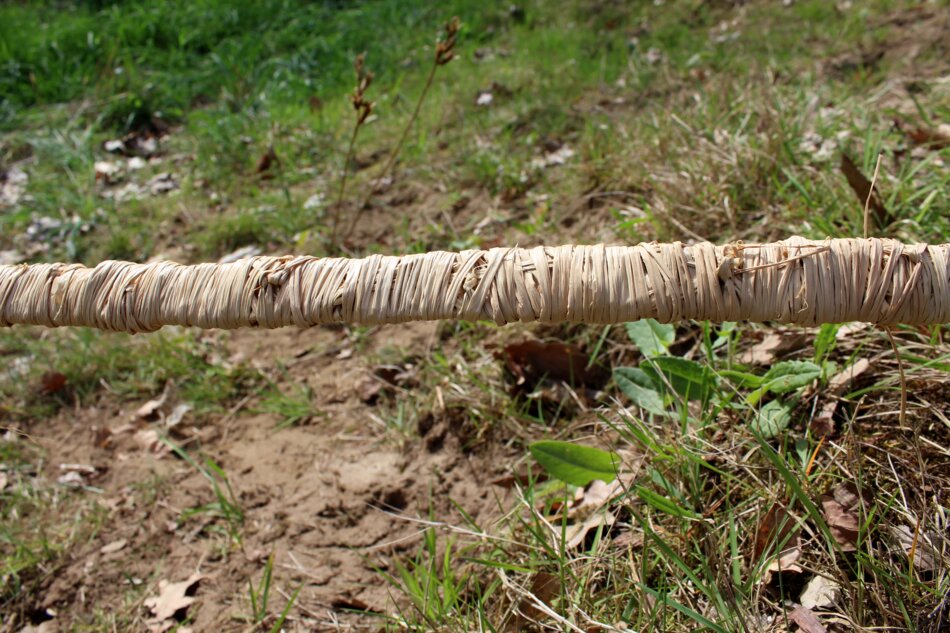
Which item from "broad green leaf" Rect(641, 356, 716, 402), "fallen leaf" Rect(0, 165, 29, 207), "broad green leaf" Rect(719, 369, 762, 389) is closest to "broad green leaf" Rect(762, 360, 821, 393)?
"broad green leaf" Rect(719, 369, 762, 389)

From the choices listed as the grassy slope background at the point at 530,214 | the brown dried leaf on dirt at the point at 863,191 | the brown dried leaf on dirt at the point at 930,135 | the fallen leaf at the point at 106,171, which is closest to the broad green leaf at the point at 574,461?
the grassy slope background at the point at 530,214

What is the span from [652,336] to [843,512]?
652 mm

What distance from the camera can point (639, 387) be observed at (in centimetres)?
172

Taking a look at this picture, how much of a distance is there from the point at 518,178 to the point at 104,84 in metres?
3.37

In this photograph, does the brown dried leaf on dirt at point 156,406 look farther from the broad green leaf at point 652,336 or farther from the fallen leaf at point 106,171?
the fallen leaf at point 106,171

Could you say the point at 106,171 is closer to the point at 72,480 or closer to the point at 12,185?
the point at 12,185

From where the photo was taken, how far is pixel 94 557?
1.98m

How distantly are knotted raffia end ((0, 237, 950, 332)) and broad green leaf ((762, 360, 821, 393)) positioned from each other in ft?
1.50

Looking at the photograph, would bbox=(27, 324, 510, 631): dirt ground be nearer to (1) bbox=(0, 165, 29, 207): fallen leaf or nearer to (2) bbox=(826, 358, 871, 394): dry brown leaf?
(2) bbox=(826, 358, 871, 394): dry brown leaf

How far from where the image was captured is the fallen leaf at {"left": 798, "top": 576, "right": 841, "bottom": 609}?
1281 mm

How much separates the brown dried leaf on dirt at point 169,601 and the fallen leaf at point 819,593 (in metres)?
1.48

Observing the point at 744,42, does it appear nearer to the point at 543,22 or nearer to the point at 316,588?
the point at 543,22

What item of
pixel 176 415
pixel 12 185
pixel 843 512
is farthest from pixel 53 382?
pixel 843 512

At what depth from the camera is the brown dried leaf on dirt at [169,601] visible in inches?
69.3
